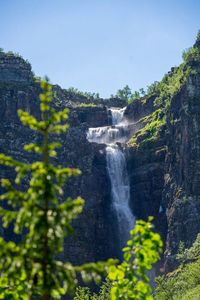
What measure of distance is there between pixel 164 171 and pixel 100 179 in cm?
1423

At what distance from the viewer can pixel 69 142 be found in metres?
124

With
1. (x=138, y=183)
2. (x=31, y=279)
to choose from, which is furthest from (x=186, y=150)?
(x=31, y=279)

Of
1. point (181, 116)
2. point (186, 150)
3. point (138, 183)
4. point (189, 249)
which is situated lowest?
point (189, 249)

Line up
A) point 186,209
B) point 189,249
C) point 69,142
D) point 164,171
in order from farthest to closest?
point 69,142 → point 164,171 → point 186,209 → point 189,249

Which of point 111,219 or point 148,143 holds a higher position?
point 148,143

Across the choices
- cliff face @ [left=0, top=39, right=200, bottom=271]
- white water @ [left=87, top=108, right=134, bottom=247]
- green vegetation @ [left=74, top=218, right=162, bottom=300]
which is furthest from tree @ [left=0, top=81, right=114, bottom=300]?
white water @ [left=87, top=108, right=134, bottom=247]

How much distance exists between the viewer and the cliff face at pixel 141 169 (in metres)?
103

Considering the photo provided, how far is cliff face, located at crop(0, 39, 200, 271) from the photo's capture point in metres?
103

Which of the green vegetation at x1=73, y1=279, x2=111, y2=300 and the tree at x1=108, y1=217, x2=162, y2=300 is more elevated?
the tree at x1=108, y1=217, x2=162, y2=300

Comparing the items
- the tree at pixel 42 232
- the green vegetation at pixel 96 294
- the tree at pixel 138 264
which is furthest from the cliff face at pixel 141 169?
the tree at pixel 42 232

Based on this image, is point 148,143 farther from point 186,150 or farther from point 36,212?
point 36,212

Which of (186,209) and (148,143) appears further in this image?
(148,143)

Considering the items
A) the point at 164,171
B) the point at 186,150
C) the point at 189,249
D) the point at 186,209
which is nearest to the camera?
the point at 189,249

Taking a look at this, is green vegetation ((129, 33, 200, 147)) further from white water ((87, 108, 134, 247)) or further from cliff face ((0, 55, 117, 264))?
cliff face ((0, 55, 117, 264))
